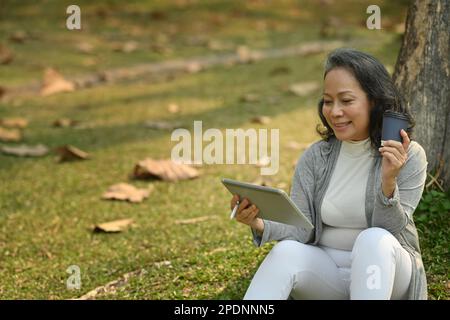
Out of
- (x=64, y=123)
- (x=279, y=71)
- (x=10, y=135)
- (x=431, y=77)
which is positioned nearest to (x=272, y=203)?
(x=431, y=77)

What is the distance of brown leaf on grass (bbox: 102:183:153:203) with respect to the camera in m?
4.57

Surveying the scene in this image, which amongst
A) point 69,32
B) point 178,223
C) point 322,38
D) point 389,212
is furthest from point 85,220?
point 322,38

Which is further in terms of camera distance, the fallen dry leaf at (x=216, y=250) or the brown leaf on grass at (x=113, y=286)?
the fallen dry leaf at (x=216, y=250)

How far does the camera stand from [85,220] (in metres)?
4.32

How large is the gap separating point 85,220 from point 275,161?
138cm

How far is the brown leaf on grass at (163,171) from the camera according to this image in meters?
4.84

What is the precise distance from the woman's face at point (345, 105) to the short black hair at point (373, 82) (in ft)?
0.06

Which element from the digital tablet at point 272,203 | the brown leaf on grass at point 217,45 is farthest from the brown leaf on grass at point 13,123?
the digital tablet at point 272,203

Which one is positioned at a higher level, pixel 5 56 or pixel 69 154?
pixel 5 56

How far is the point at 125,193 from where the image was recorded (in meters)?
4.61

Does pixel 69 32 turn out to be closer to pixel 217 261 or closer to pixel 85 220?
pixel 85 220

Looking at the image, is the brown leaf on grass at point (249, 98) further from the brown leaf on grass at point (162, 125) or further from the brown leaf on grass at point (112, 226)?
the brown leaf on grass at point (112, 226)

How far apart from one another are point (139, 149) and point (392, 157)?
3.07 m

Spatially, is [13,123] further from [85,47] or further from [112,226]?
[85,47]
